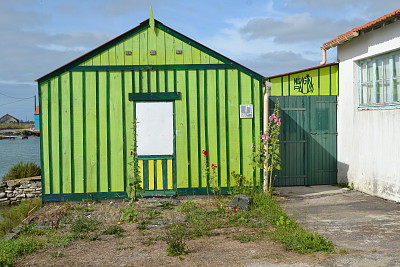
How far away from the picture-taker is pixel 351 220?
23.8ft

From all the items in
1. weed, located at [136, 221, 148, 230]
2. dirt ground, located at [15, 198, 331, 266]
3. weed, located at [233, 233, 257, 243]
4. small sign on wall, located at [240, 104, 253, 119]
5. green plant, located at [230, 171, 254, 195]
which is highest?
small sign on wall, located at [240, 104, 253, 119]

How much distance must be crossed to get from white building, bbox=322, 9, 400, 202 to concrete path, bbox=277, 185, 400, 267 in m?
0.49

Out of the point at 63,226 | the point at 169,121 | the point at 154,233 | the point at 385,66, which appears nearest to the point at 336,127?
the point at 385,66

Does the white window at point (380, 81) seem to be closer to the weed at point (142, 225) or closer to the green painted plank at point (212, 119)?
the green painted plank at point (212, 119)

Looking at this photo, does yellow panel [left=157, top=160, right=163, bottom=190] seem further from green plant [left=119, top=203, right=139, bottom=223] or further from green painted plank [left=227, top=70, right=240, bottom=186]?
green plant [left=119, top=203, right=139, bottom=223]

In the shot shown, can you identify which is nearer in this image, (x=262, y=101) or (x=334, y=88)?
(x=262, y=101)

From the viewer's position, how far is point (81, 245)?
6160 millimetres

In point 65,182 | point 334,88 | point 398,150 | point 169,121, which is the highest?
point 334,88

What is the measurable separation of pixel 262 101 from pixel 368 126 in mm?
2523

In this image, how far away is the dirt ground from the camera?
5305 millimetres

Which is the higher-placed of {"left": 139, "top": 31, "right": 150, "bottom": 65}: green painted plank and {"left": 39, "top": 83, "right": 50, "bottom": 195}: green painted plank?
{"left": 139, "top": 31, "right": 150, "bottom": 65}: green painted plank

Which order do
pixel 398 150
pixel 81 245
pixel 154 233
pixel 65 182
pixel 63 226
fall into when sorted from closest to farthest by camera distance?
pixel 81 245 < pixel 154 233 < pixel 63 226 < pixel 398 150 < pixel 65 182

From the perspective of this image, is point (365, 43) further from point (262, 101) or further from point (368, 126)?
point (262, 101)

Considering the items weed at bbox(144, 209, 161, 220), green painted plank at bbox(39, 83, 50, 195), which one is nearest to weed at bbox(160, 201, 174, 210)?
weed at bbox(144, 209, 161, 220)
